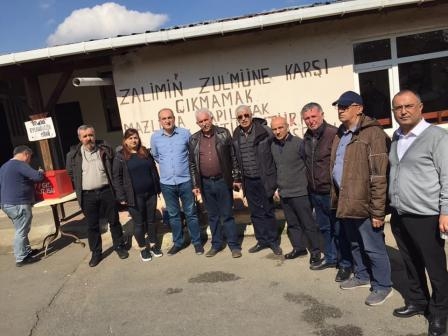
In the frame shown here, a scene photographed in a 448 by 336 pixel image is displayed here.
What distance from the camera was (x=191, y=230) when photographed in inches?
216

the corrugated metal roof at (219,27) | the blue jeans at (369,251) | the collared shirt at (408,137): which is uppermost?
the corrugated metal roof at (219,27)

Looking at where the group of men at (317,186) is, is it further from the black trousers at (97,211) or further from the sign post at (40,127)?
the sign post at (40,127)

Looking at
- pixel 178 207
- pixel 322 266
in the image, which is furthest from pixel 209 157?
pixel 322 266

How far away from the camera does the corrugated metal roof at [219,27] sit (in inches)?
215

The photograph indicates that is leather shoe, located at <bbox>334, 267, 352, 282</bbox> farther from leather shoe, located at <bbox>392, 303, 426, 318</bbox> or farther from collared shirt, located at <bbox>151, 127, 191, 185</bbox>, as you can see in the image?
collared shirt, located at <bbox>151, 127, 191, 185</bbox>

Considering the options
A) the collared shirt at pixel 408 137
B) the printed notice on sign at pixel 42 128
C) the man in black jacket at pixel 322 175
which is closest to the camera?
the collared shirt at pixel 408 137

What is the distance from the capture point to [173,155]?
521 cm

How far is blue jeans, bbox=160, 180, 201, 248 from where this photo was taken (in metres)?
5.32

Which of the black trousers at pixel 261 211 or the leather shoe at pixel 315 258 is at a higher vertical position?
the black trousers at pixel 261 211

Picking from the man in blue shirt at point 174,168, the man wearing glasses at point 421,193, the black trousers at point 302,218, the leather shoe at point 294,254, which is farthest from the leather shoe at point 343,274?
the man in blue shirt at point 174,168

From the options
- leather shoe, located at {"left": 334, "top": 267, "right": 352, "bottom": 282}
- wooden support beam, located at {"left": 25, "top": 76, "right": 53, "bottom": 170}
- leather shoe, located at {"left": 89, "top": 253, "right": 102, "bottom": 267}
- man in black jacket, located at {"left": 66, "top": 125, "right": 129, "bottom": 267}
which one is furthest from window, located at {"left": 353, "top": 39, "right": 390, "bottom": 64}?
wooden support beam, located at {"left": 25, "top": 76, "right": 53, "bottom": 170}

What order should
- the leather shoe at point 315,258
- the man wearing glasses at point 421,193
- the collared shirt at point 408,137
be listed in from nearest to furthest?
the man wearing glasses at point 421,193 < the collared shirt at point 408,137 < the leather shoe at point 315,258

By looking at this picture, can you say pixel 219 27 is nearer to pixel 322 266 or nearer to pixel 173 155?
pixel 173 155

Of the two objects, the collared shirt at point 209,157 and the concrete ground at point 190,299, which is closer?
the concrete ground at point 190,299
